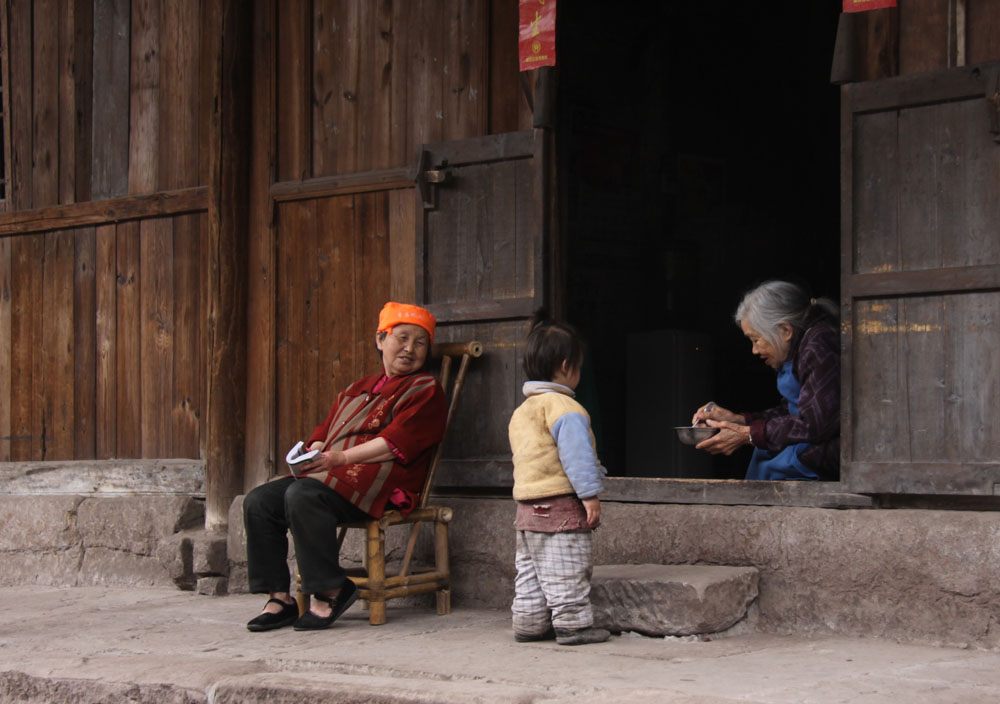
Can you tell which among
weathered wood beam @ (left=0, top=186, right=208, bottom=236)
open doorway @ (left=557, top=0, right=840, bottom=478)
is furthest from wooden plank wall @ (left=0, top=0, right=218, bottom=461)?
open doorway @ (left=557, top=0, right=840, bottom=478)

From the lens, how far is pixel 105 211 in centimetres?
670

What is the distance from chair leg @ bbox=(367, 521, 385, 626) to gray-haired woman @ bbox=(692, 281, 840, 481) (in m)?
1.25

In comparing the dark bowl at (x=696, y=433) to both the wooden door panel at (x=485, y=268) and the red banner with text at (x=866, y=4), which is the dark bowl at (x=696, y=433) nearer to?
the wooden door panel at (x=485, y=268)

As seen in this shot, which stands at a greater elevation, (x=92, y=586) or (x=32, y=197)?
(x=32, y=197)

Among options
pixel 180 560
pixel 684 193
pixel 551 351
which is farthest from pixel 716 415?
pixel 684 193

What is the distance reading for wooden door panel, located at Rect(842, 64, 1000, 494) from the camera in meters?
4.14

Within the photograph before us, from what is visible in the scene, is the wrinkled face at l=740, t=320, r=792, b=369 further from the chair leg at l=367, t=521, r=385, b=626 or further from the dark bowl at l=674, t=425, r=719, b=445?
the chair leg at l=367, t=521, r=385, b=626

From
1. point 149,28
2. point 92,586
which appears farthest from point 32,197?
point 92,586

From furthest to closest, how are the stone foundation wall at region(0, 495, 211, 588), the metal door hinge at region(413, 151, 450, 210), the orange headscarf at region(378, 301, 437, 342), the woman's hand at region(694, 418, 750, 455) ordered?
the stone foundation wall at region(0, 495, 211, 588)
the metal door hinge at region(413, 151, 450, 210)
the orange headscarf at region(378, 301, 437, 342)
the woman's hand at region(694, 418, 750, 455)

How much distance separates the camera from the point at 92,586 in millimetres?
6406

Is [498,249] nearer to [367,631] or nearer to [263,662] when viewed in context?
[367,631]

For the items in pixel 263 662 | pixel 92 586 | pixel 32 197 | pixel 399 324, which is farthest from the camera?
pixel 32 197

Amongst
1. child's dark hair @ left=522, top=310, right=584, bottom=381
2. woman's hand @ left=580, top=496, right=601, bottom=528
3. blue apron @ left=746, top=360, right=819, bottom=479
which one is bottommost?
woman's hand @ left=580, top=496, right=601, bottom=528

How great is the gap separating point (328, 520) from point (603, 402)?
3.08 metres
